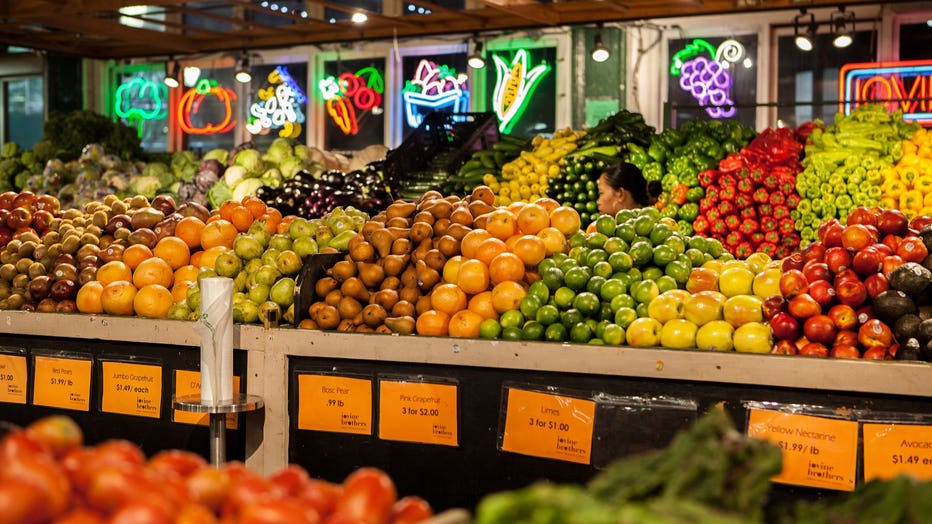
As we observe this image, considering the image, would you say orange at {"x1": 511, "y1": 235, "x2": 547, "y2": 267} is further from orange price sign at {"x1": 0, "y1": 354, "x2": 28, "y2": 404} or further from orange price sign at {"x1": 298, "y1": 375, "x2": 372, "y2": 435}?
orange price sign at {"x1": 0, "y1": 354, "x2": 28, "y2": 404}

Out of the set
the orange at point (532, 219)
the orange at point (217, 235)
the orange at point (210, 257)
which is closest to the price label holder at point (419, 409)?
the orange at point (532, 219)

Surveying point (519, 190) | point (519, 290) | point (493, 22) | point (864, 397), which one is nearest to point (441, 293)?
point (519, 290)

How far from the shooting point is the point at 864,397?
2.97m

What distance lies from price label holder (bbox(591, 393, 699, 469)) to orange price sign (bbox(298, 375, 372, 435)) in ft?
2.85

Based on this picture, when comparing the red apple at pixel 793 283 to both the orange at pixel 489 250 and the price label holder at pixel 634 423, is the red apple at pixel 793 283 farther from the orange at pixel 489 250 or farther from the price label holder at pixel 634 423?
the orange at pixel 489 250

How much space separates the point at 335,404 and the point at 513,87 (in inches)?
297

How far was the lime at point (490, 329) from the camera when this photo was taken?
359 cm

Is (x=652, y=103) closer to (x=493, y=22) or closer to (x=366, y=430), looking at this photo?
(x=493, y=22)

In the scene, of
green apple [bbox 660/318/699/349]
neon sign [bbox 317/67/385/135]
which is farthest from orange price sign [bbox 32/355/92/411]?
neon sign [bbox 317/67/385/135]

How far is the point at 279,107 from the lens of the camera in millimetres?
12016

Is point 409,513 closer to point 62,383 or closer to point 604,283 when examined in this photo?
point 604,283

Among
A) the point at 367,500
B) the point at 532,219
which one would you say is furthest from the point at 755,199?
the point at 367,500

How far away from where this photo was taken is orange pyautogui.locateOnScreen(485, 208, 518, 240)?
13.0 feet

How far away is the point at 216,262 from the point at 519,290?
141 cm
